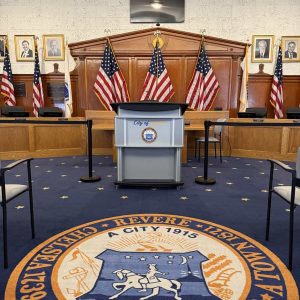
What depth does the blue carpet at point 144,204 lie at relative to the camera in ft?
8.61

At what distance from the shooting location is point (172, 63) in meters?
7.36

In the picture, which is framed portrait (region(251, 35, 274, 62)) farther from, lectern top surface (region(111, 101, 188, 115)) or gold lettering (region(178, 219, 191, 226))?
gold lettering (region(178, 219, 191, 226))

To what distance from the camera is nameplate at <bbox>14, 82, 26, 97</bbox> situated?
25.9ft

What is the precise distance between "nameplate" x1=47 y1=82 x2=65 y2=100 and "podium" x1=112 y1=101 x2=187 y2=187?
4.47 metres

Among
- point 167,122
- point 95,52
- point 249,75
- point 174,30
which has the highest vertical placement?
point 174,30

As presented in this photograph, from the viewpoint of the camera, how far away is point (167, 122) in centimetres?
381

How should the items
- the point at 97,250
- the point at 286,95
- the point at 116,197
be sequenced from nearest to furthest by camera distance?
the point at 97,250, the point at 116,197, the point at 286,95

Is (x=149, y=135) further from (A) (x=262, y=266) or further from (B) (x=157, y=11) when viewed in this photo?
(B) (x=157, y=11)

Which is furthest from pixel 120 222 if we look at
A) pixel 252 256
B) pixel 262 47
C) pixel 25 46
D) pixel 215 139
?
pixel 25 46

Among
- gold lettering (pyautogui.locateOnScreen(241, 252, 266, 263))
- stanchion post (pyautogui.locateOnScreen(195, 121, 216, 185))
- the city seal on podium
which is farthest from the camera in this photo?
stanchion post (pyautogui.locateOnScreen(195, 121, 216, 185))

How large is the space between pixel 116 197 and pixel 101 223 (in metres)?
0.82

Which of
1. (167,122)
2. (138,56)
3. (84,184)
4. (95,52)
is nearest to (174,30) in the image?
(138,56)

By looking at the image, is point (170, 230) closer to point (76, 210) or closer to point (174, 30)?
point (76, 210)

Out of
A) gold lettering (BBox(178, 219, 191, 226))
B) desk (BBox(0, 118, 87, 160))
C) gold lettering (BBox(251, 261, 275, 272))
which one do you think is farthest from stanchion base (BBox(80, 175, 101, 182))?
gold lettering (BBox(251, 261, 275, 272))
